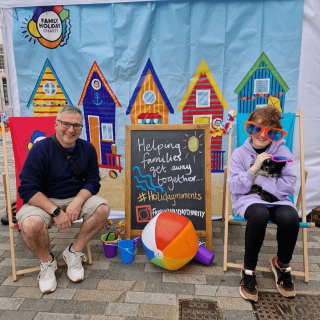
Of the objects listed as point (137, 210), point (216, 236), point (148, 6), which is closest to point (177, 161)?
point (137, 210)

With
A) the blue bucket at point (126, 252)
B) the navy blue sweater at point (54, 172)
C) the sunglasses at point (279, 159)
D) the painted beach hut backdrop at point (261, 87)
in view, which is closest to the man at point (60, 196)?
the navy blue sweater at point (54, 172)

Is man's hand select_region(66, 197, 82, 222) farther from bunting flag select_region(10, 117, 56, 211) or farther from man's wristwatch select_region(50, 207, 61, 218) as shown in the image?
bunting flag select_region(10, 117, 56, 211)

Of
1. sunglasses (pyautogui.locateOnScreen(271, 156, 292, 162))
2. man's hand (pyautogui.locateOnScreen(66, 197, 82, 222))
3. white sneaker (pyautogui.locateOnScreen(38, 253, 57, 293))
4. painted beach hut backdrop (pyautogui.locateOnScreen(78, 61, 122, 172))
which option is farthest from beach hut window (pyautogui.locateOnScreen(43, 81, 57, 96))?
sunglasses (pyautogui.locateOnScreen(271, 156, 292, 162))

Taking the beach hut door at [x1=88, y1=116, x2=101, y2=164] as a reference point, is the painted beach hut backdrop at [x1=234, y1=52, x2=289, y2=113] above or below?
above

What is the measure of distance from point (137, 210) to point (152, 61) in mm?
1811

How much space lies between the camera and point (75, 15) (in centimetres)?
320

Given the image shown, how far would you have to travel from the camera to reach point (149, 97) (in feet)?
10.9

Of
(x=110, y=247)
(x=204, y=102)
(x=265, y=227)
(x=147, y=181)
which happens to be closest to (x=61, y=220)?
(x=110, y=247)

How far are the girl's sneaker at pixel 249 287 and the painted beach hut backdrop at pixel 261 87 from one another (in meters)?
1.94

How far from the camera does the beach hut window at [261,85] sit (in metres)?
3.17

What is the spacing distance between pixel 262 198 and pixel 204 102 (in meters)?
1.52

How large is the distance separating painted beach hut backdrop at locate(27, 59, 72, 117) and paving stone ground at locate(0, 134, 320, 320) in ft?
5.80

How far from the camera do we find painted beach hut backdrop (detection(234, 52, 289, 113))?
3137mm

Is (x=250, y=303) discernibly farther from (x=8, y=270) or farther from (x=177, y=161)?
(x=8, y=270)
